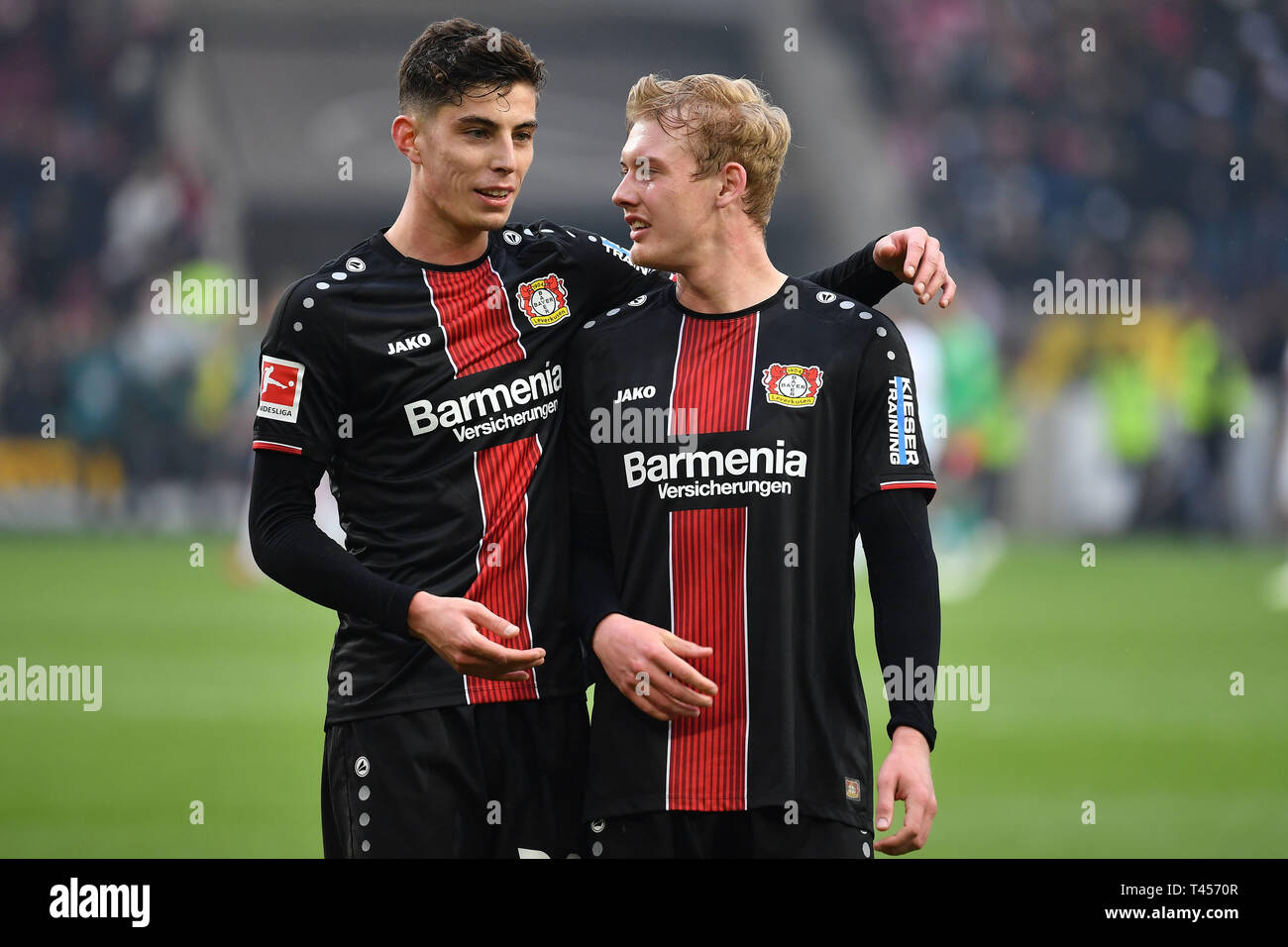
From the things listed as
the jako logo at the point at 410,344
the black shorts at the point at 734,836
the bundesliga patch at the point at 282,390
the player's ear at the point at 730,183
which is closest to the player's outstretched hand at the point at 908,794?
the black shorts at the point at 734,836

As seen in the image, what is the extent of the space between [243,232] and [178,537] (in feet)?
18.2

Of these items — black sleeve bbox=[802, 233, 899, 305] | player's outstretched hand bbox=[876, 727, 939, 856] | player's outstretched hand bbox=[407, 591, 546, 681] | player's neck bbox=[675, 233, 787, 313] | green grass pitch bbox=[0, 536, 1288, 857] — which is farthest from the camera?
green grass pitch bbox=[0, 536, 1288, 857]

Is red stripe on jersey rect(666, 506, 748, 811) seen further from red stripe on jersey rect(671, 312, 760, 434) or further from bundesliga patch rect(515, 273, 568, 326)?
bundesliga patch rect(515, 273, 568, 326)

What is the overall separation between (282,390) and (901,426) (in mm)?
1218

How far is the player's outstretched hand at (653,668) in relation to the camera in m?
2.78

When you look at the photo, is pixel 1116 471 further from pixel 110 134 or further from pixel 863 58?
pixel 110 134

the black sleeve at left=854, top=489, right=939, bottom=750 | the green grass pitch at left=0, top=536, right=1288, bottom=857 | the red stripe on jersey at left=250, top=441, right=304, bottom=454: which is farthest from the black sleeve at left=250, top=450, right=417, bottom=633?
the green grass pitch at left=0, top=536, right=1288, bottom=857

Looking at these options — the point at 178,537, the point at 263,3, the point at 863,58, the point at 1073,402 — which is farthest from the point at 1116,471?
the point at 263,3

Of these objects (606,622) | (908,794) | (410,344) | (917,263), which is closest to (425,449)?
(410,344)

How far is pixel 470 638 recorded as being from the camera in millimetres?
2816

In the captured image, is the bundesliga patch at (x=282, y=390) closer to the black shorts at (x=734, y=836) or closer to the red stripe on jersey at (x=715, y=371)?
the red stripe on jersey at (x=715, y=371)

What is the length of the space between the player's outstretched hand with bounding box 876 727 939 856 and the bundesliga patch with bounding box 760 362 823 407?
648 mm

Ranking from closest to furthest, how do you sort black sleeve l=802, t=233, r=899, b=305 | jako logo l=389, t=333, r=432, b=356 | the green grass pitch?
jako logo l=389, t=333, r=432, b=356 < black sleeve l=802, t=233, r=899, b=305 < the green grass pitch

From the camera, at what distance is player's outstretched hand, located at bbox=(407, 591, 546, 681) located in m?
2.81
